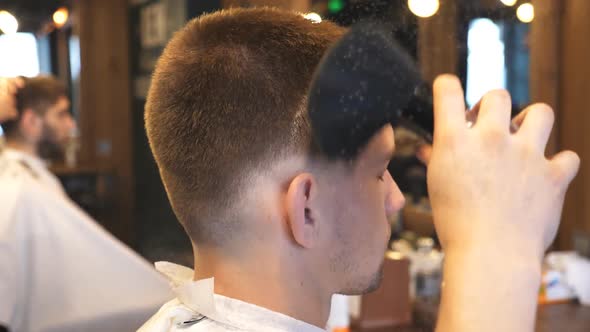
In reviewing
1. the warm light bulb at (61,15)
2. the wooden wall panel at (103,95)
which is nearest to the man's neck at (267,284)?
the wooden wall panel at (103,95)

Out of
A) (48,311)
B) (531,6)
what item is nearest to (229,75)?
(531,6)

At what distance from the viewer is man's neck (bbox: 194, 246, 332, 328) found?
2.66 ft

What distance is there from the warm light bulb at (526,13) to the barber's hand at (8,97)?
2.85 metres

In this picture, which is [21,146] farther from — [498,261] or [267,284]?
[498,261]

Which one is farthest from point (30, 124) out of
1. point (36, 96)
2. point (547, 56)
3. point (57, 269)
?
point (547, 56)

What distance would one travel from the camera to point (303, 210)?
2.54ft

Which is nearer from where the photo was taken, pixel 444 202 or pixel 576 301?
pixel 444 202

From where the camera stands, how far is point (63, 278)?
10.4ft

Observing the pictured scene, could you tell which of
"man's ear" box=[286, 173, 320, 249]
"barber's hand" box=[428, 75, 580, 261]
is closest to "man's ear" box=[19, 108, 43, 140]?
"man's ear" box=[286, 173, 320, 249]

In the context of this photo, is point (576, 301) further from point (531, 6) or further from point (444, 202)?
point (444, 202)

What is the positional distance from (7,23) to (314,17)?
537cm

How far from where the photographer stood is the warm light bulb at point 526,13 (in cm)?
90

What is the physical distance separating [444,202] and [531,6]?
1.37 ft

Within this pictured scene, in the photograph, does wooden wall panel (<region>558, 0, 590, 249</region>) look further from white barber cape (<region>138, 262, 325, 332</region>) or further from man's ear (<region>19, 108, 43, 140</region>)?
man's ear (<region>19, 108, 43, 140</region>)
